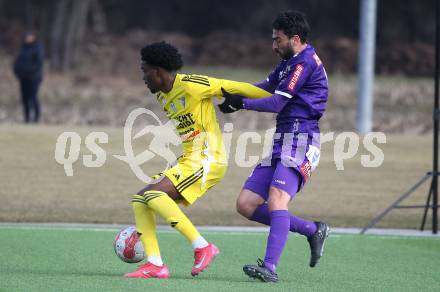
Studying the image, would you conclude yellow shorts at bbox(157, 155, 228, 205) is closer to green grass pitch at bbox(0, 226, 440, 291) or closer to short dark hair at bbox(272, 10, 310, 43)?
green grass pitch at bbox(0, 226, 440, 291)

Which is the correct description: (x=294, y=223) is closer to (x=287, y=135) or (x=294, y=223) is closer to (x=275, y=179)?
(x=275, y=179)

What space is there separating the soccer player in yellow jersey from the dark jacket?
14151 millimetres

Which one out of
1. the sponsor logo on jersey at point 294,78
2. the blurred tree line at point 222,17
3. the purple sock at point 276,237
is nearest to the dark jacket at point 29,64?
the sponsor logo on jersey at point 294,78

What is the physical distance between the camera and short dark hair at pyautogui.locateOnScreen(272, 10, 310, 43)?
816cm

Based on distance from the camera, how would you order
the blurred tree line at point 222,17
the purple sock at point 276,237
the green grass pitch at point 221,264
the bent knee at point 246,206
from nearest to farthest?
the green grass pitch at point 221,264 → the purple sock at point 276,237 → the bent knee at point 246,206 → the blurred tree line at point 222,17

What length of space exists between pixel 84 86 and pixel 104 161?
14379mm

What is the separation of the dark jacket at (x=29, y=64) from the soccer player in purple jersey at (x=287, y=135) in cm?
1419

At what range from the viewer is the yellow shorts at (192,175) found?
8.12m

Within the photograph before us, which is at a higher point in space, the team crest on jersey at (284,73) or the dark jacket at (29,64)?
the dark jacket at (29,64)

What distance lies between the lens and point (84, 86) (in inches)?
1249

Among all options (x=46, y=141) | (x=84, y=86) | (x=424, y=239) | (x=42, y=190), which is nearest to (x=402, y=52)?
(x=84, y=86)

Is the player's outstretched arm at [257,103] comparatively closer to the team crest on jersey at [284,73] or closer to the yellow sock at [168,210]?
the team crest on jersey at [284,73]

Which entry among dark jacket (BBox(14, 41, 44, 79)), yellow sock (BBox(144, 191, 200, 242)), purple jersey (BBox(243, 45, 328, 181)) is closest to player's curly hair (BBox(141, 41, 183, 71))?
purple jersey (BBox(243, 45, 328, 181))

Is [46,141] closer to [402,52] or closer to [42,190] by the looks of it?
[42,190]
